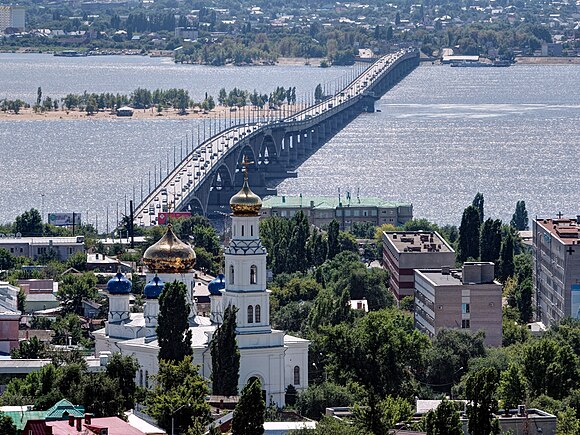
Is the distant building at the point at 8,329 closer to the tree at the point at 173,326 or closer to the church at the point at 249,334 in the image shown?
the church at the point at 249,334

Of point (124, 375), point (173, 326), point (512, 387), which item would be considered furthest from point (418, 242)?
point (124, 375)

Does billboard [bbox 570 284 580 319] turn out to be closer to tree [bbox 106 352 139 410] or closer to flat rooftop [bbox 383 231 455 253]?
flat rooftop [bbox 383 231 455 253]

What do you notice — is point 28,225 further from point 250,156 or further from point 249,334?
point 249,334

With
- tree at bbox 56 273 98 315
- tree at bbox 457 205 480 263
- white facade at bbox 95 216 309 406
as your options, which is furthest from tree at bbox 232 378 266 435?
tree at bbox 457 205 480 263

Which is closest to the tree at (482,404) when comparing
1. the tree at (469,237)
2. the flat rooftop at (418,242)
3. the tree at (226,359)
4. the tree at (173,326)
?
the tree at (226,359)

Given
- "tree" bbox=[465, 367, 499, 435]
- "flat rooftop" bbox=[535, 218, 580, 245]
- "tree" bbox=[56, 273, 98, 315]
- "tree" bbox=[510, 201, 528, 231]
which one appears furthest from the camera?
"tree" bbox=[510, 201, 528, 231]

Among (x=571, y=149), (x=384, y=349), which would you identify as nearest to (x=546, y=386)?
(x=384, y=349)
